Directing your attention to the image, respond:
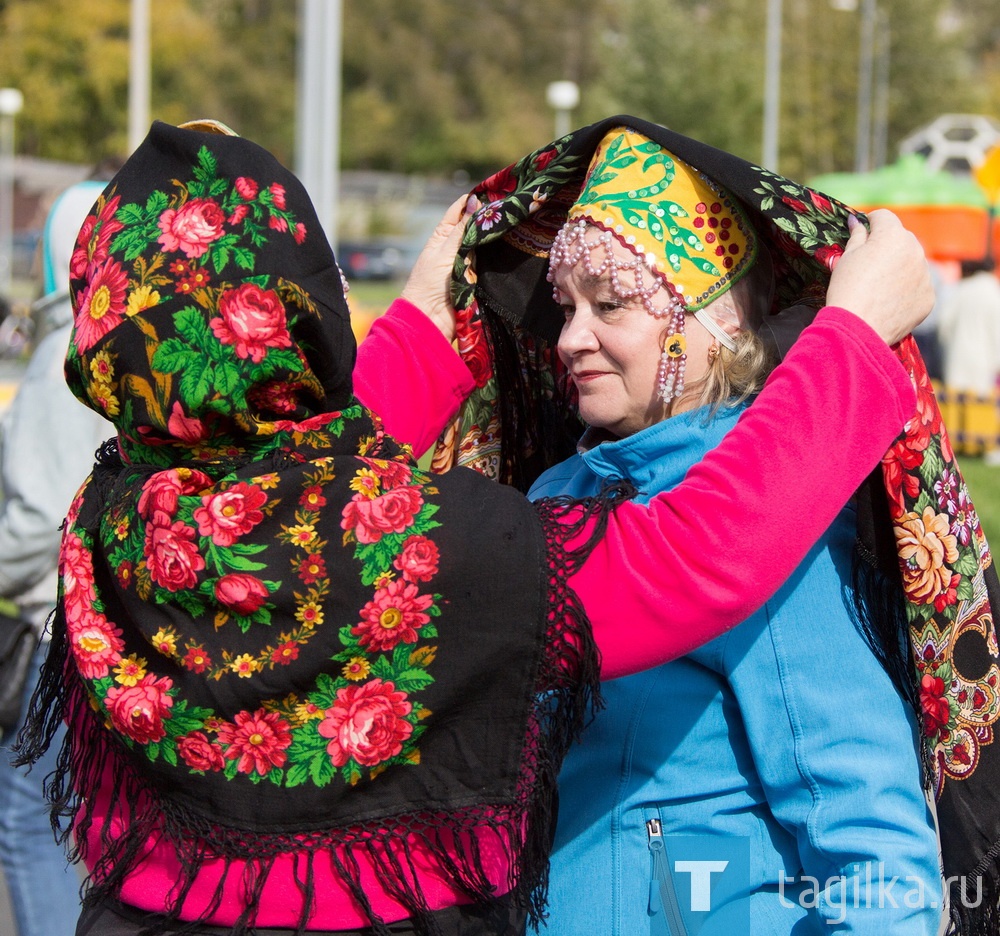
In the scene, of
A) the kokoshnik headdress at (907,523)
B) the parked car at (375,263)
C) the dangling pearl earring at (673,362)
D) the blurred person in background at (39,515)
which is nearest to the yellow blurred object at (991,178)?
the blurred person in background at (39,515)

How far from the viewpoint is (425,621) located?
62.9 inches

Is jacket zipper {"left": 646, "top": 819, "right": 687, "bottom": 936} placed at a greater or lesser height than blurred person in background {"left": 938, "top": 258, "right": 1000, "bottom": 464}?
greater

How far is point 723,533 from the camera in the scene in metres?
1.61

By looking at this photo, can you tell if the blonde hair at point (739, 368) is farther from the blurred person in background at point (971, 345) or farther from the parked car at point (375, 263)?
the parked car at point (375, 263)

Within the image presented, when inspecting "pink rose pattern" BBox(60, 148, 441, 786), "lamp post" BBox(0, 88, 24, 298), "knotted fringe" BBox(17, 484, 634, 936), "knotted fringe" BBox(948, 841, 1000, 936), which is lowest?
"lamp post" BBox(0, 88, 24, 298)

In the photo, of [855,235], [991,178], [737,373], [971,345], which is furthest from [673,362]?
[991,178]

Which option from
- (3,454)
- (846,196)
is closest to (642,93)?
(846,196)

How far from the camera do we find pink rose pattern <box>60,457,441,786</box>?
62.4 inches

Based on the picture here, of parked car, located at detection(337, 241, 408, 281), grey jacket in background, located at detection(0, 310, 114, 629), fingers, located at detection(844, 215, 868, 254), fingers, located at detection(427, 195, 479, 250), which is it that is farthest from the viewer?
parked car, located at detection(337, 241, 408, 281)

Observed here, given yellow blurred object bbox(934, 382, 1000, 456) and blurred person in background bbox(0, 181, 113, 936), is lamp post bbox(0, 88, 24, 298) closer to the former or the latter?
yellow blurred object bbox(934, 382, 1000, 456)

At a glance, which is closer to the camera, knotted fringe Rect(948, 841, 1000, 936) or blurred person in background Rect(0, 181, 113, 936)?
knotted fringe Rect(948, 841, 1000, 936)

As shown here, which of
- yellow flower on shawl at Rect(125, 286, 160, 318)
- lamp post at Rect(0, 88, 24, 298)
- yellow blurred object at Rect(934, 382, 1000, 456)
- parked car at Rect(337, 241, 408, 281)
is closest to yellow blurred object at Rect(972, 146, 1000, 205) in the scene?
yellow blurred object at Rect(934, 382, 1000, 456)

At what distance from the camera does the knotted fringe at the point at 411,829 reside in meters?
1.63

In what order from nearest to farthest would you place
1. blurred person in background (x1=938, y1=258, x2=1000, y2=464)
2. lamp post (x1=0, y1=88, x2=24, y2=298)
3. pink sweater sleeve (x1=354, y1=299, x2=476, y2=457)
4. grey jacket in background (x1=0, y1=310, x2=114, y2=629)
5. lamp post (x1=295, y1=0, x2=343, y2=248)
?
pink sweater sleeve (x1=354, y1=299, x2=476, y2=457) < grey jacket in background (x1=0, y1=310, x2=114, y2=629) < lamp post (x1=295, y1=0, x2=343, y2=248) < blurred person in background (x1=938, y1=258, x2=1000, y2=464) < lamp post (x1=0, y1=88, x2=24, y2=298)
